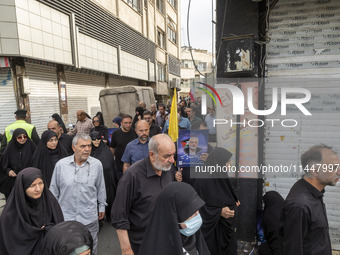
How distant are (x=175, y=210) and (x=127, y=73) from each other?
52.6 feet

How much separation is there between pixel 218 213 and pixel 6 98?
7834 millimetres

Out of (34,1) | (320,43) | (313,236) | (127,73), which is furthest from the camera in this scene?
(127,73)

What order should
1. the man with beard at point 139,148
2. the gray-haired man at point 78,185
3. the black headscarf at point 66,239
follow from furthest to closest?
the man with beard at point 139,148 → the gray-haired man at point 78,185 → the black headscarf at point 66,239

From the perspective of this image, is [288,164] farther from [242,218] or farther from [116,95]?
[116,95]

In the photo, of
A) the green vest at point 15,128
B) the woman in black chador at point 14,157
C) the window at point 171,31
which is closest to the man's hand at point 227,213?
the woman in black chador at point 14,157

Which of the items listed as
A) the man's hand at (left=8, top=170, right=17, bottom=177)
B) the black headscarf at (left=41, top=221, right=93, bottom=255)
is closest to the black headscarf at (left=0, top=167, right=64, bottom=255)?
the black headscarf at (left=41, top=221, right=93, bottom=255)

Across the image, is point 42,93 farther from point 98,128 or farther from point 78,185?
point 78,185

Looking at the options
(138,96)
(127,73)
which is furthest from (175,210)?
(127,73)

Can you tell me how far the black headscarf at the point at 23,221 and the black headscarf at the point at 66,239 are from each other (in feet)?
2.40

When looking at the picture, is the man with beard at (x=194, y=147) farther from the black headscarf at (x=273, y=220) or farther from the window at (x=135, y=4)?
the window at (x=135, y=4)

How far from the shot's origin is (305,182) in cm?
219

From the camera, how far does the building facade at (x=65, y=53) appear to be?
25.8 ft

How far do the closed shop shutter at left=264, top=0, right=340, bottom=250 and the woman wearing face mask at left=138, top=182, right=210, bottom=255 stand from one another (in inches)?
84.0

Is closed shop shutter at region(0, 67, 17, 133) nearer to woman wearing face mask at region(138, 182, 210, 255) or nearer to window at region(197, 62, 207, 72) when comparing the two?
woman wearing face mask at region(138, 182, 210, 255)
